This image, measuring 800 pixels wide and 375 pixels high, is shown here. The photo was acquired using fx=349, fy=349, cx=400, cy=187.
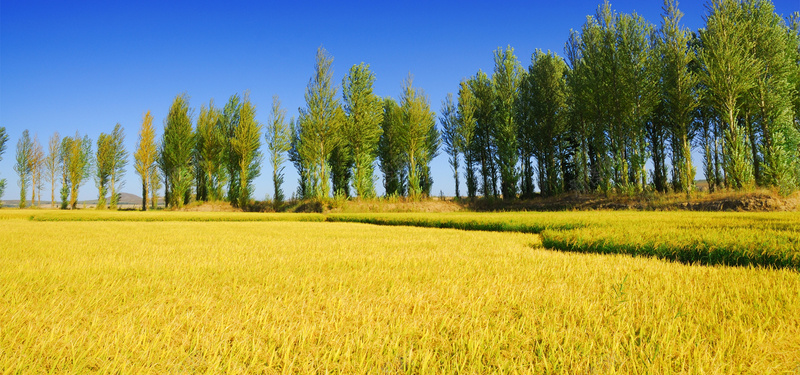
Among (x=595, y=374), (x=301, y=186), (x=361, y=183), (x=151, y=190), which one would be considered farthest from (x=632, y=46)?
(x=151, y=190)

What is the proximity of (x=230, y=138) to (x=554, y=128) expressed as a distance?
91.1ft

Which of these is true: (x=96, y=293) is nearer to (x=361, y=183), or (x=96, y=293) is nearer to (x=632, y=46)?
(x=361, y=183)

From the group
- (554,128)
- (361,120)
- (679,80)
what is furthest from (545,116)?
(361,120)

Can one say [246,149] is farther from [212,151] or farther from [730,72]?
[730,72]

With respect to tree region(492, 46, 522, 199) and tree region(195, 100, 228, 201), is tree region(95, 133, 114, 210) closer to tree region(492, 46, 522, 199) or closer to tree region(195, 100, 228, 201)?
tree region(195, 100, 228, 201)

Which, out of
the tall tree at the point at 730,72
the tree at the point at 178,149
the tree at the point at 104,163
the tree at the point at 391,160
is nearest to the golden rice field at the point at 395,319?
the tall tree at the point at 730,72

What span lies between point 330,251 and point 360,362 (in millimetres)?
3915

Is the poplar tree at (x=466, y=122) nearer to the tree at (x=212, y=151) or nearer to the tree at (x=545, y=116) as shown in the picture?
the tree at (x=545, y=116)

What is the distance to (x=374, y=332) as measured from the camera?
2.06 m

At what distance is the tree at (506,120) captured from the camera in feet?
87.1

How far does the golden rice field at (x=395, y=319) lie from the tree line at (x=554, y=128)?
19426 mm

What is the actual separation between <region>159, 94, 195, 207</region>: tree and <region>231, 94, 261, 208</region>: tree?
4545mm

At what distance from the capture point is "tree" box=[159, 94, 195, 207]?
31.5m

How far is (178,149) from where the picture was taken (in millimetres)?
31875
